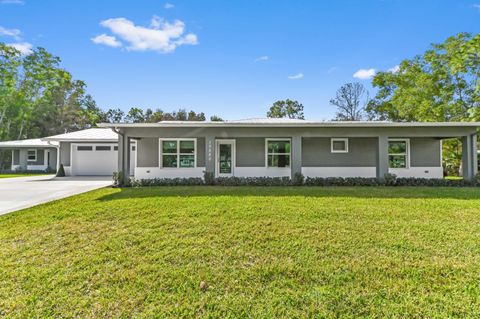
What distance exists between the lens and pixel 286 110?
43156 mm

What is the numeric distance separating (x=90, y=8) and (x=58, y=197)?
18.5 feet

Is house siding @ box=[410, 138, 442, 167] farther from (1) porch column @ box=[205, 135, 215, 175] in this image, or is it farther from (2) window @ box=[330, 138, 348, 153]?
(1) porch column @ box=[205, 135, 215, 175]

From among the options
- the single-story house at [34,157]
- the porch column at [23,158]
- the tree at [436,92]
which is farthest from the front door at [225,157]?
the porch column at [23,158]

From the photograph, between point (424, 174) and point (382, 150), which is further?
point (424, 174)

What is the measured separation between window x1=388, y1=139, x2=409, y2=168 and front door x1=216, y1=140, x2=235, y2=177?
7.95 metres

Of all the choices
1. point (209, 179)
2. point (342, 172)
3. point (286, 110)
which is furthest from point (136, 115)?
point (342, 172)

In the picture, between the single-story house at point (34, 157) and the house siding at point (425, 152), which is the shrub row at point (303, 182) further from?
the single-story house at point (34, 157)

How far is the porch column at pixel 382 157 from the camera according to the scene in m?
10.9

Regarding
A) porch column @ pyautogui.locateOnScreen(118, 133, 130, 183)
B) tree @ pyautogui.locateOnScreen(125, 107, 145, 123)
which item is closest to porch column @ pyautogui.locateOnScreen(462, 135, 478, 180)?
porch column @ pyautogui.locateOnScreen(118, 133, 130, 183)

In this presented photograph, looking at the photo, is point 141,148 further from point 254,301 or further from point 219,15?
point 254,301

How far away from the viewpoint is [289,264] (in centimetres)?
365

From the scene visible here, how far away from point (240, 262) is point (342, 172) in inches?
406

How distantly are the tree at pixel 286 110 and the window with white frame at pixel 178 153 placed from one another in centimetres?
3149

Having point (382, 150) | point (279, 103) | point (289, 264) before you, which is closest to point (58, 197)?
point (289, 264)
